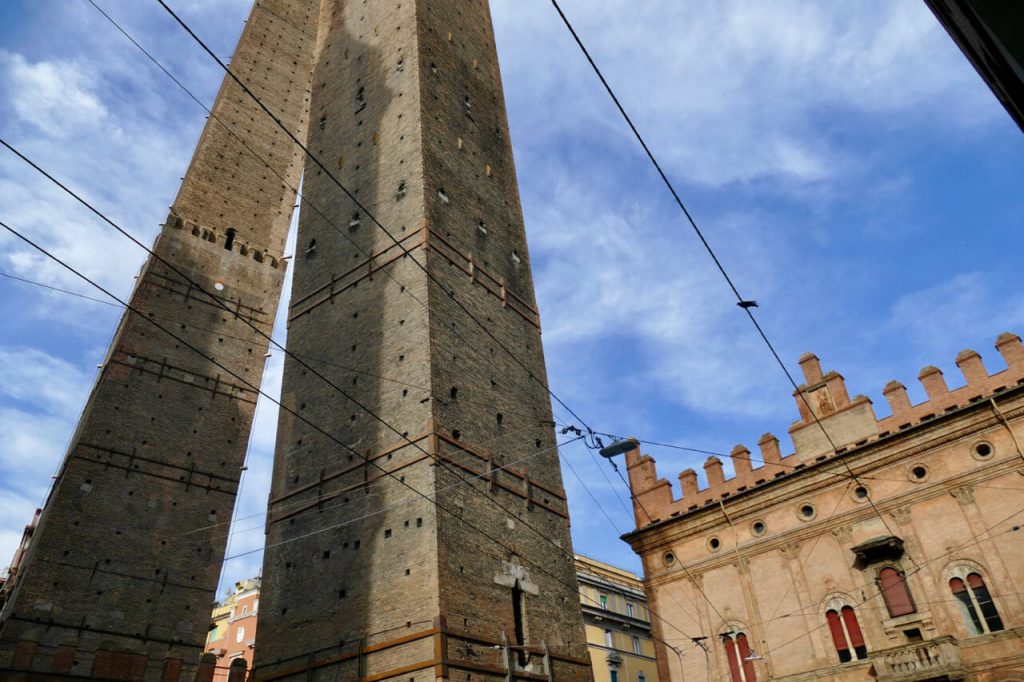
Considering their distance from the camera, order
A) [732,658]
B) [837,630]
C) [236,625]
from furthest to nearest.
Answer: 1. [236,625]
2. [732,658]
3. [837,630]

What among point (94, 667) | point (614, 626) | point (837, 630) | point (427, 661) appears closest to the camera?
point (427, 661)

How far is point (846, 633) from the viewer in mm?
16906

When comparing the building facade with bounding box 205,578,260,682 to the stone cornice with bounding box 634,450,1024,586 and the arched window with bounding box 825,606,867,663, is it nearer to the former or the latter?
the stone cornice with bounding box 634,450,1024,586

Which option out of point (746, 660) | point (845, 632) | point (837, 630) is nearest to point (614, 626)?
point (746, 660)

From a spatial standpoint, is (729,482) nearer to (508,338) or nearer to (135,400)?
(508,338)

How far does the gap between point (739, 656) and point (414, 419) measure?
10259 millimetres

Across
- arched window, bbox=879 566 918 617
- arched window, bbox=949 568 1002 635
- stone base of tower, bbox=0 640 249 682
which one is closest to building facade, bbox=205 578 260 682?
stone base of tower, bbox=0 640 249 682

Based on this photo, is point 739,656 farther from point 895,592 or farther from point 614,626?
point 614,626

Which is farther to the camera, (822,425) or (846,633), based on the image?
(822,425)

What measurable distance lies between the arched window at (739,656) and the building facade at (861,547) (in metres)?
0.03

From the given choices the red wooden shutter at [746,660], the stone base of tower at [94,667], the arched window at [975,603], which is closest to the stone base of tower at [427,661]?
the stone base of tower at [94,667]

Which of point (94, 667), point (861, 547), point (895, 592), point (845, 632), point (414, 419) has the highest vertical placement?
point (414, 419)

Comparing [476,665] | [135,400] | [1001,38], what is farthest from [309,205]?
[1001,38]

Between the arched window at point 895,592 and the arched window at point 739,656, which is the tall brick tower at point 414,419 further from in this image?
the arched window at point 895,592
